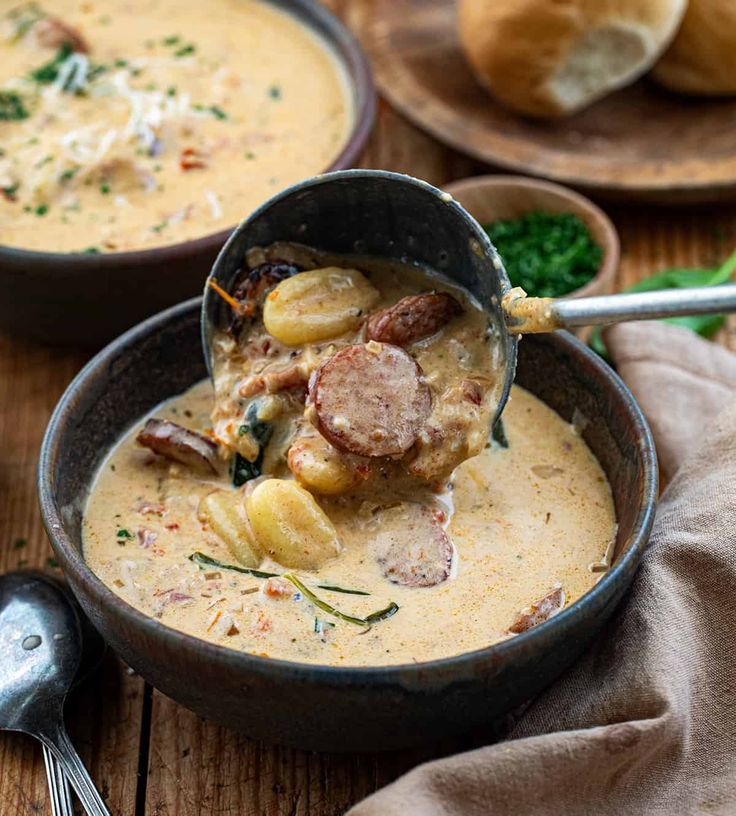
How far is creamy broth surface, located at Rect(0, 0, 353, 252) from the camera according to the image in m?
3.58

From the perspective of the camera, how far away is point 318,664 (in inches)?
84.2

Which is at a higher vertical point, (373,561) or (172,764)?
(373,561)

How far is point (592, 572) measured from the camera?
8.24ft

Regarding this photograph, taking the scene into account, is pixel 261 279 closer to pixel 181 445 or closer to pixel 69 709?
pixel 181 445

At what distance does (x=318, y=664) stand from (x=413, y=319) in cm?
81

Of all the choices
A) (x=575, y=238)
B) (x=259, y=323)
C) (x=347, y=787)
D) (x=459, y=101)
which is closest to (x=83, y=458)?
(x=259, y=323)

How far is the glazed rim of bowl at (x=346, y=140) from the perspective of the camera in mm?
3209

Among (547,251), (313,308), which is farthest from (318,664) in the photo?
(547,251)

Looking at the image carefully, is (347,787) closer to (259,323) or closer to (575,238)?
(259,323)

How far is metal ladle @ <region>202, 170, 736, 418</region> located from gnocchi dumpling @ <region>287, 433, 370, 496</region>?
0.32m

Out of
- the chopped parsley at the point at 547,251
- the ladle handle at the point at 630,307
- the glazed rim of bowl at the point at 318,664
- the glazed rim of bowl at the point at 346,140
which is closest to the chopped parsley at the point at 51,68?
the glazed rim of bowl at the point at 346,140

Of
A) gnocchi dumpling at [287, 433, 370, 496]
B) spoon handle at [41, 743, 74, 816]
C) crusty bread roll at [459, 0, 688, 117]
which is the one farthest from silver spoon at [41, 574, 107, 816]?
crusty bread roll at [459, 0, 688, 117]

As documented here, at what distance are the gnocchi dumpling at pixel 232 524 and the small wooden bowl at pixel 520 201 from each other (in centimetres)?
159

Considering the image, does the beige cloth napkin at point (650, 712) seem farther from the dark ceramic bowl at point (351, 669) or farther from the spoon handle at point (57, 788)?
the spoon handle at point (57, 788)
